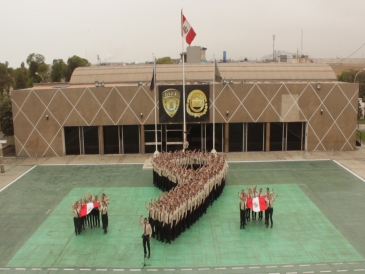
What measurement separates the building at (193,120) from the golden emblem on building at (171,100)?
1.05ft

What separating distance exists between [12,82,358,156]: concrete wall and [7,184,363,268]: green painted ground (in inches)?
473

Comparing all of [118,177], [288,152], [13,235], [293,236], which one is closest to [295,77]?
[288,152]

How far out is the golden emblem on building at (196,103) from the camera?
3130 centimetres

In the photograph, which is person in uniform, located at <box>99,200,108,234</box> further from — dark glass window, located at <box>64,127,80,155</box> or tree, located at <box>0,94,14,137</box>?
tree, located at <box>0,94,14,137</box>

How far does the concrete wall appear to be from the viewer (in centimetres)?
3122

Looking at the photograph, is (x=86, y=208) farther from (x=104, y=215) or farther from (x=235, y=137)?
(x=235, y=137)

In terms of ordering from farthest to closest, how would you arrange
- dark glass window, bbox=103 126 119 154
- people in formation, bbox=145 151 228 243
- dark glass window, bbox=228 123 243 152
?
dark glass window, bbox=228 123 243 152, dark glass window, bbox=103 126 119 154, people in formation, bbox=145 151 228 243

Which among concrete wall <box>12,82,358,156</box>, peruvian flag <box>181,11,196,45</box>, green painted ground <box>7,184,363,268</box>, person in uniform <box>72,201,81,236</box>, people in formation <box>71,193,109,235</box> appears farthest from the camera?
concrete wall <box>12,82,358,156</box>

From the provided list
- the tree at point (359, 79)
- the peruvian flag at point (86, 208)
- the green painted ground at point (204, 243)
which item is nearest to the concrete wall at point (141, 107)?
the green painted ground at point (204, 243)

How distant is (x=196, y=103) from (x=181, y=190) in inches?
553

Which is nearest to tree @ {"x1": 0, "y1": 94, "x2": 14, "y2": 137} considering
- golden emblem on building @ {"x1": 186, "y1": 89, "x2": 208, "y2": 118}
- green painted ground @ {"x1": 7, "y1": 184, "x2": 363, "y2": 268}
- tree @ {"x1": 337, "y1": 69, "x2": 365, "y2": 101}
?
golden emblem on building @ {"x1": 186, "y1": 89, "x2": 208, "y2": 118}

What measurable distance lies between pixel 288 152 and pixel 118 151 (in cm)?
1332

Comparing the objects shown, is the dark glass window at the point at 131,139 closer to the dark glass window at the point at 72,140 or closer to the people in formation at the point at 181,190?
the dark glass window at the point at 72,140

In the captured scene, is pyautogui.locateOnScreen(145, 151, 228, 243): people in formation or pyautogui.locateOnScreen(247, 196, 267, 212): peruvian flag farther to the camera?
pyautogui.locateOnScreen(247, 196, 267, 212): peruvian flag
